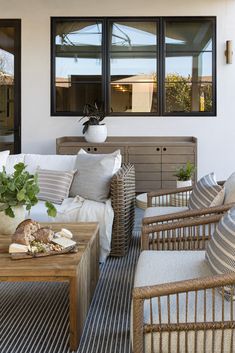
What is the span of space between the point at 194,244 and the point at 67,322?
87 centimetres

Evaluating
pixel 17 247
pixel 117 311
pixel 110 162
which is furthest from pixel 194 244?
pixel 110 162

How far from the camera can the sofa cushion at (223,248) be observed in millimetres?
1920

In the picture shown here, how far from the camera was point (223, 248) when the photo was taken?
1998mm

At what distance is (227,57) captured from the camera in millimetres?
6582

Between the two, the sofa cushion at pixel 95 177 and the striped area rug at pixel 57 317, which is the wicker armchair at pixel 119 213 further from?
the striped area rug at pixel 57 317

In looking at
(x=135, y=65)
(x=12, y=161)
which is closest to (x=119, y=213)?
Answer: (x=12, y=161)

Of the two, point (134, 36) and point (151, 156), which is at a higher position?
point (134, 36)

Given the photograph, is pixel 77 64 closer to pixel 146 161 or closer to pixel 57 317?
pixel 146 161

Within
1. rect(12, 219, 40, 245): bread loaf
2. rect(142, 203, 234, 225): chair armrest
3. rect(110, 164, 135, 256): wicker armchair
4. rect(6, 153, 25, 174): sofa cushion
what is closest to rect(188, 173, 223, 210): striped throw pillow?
rect(142, 203, 234, 225): chair armrest

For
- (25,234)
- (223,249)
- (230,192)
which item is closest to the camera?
(223,249)

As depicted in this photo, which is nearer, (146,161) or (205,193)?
(205,193)

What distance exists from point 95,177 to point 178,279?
1.96 m

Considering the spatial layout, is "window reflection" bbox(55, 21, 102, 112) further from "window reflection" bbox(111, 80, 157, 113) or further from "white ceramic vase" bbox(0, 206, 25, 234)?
"white ceramic vase" bbox(0, 206, 25, 234)

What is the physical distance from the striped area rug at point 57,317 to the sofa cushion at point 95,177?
2.40 feet
